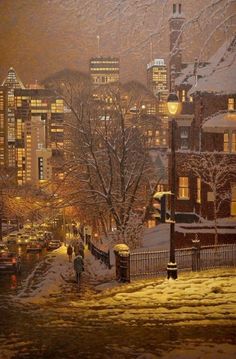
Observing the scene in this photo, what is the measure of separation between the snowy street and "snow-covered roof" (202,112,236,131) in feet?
41.6

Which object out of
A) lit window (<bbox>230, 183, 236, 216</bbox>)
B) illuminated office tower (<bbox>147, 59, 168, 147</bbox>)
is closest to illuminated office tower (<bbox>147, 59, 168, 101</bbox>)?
illuminated office tower (<bbox>147, 59, 168, 147</bbox>)

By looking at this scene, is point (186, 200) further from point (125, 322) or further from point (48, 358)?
point (48, 358)

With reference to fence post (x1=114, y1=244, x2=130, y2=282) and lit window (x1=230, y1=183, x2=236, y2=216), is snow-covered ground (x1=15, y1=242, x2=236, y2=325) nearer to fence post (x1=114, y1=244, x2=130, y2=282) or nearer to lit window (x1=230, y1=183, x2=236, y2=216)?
fence post (x1=114, y1=244, x2=130, y2=282)

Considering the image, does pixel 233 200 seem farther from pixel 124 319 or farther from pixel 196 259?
pixel 124 319

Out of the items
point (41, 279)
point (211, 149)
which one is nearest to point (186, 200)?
point (211, 149)

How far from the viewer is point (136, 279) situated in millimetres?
22062

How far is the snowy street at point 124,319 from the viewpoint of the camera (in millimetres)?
13055

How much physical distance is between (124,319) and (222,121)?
19.9 meters

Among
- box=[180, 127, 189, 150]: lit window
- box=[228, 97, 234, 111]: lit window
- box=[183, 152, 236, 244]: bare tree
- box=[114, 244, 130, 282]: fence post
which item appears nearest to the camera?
box=[114, 244, 130, 282]: fence post

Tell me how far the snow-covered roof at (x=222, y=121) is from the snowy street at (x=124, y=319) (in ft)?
41.6

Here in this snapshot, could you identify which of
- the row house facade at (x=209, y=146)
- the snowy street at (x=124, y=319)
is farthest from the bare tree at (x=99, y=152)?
the snowy street at (x=124, y=319)

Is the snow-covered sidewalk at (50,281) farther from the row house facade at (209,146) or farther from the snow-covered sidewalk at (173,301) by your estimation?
the row house facade at (209,146)

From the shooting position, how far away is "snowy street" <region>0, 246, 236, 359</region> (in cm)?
1305

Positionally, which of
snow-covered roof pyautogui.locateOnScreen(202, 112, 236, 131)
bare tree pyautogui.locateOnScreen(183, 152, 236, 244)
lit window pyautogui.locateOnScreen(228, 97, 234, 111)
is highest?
lit window pyautogui.locateOnScreen(228, 97, 234, 111)
